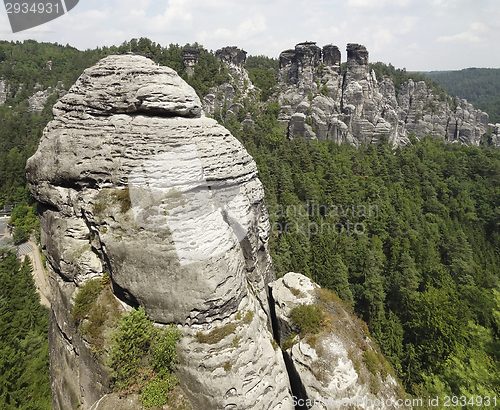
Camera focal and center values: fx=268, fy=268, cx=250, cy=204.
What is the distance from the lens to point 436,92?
324ft

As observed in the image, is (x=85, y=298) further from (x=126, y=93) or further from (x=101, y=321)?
(x=126, y=93)

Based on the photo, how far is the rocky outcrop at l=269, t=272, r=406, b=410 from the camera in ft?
37.8

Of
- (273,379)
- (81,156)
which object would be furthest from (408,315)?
(81,156)

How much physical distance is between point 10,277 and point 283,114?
227 feet

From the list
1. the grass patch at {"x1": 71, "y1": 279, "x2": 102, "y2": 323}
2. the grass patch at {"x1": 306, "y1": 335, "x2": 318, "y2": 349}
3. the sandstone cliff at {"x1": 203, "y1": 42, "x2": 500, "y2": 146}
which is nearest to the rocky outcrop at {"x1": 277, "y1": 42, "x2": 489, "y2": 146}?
the sandstone cliff at {"x1": 203, "y1": 42, "x2": 500, "y2": 146}

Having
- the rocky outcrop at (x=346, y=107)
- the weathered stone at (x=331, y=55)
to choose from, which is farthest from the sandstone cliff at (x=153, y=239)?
the weathered stone at (x=331, y=55)

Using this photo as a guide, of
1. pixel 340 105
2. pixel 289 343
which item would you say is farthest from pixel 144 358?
pixel 340 105

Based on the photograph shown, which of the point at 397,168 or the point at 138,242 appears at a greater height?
the point at 138,242

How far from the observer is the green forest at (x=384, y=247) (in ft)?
61.2

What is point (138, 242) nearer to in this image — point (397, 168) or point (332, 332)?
point (332, 332)

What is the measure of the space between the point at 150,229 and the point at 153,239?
39 centimetres

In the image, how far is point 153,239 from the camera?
1002 cm

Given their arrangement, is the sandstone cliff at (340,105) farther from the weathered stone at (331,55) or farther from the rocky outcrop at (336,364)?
the rocky outcrop at (336,364)

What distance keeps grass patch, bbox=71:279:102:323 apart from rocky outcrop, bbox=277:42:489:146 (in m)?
62.2
